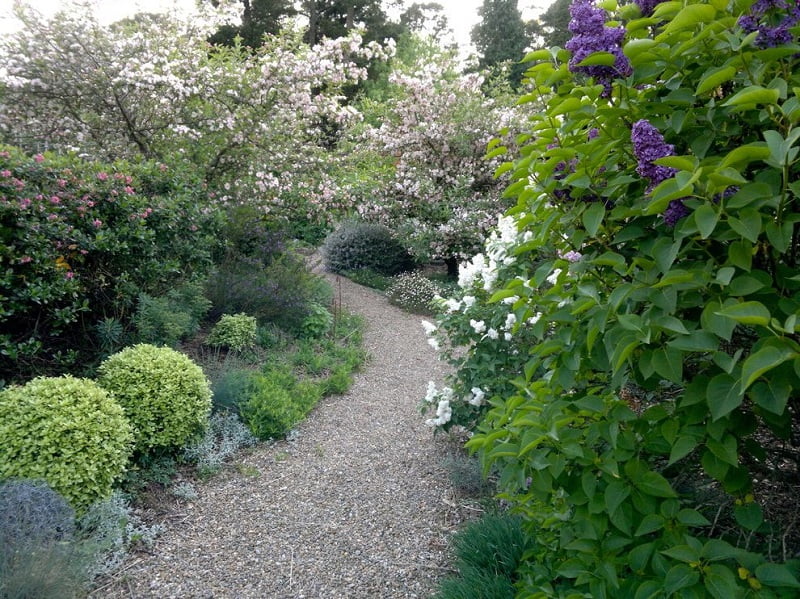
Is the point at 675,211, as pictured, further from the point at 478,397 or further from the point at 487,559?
the point at 478,397

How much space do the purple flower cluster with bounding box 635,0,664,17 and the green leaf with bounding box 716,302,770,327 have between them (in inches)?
33.4

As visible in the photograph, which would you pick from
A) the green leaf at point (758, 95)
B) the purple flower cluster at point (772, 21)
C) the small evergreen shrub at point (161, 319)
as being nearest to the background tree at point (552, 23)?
the small evergreen shrub at point (161, 319)

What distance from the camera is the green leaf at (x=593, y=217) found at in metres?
1.21

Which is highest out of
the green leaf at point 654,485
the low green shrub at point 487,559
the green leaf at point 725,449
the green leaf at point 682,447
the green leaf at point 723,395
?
the green leaf at point 723,395

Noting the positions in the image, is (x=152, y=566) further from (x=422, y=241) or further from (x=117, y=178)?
(x=422, y=241)

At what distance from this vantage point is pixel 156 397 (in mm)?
3770

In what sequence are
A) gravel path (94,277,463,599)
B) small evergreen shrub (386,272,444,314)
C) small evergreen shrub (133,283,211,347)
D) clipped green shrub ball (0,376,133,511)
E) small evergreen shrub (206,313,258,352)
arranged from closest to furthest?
gravel path (94,277,463,599) < clipped green shrub ball (0,376,133,511) < small evergreen shrub (133,283,211,347) < small evergreen shrub (206,313,258,352) < small evergreen shrub (386,272,444,314)

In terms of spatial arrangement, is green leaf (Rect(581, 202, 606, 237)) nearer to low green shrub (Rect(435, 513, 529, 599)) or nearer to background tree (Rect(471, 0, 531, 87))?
low green shrub (Rect(435, 513, 529, 599))

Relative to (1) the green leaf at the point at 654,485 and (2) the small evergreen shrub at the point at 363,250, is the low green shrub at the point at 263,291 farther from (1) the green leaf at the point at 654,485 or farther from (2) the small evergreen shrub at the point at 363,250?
(1) the green leaf at the point at 654,485

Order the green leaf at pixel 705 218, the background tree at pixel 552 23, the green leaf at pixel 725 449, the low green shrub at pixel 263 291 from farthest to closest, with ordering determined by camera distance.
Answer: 1. the background tree at pixel 552 23
2. the low green shrub at pixel 263 291
3. the green leaf at pixel 725 449
4. the green leaf at pixel 705 218

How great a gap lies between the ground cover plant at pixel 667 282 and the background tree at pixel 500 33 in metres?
24.0

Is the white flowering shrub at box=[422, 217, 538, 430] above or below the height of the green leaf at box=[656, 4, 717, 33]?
below

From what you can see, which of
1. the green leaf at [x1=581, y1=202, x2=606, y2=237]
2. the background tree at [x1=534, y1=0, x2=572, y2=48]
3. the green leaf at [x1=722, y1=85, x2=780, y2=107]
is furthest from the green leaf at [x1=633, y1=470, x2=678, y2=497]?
the background tree at [x1=534, y1=0, x2=572, y2=48]

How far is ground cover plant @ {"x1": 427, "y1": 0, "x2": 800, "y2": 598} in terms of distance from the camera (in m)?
1.02
